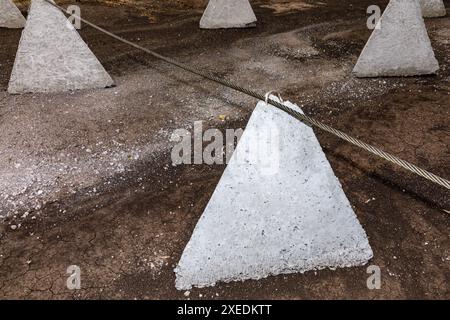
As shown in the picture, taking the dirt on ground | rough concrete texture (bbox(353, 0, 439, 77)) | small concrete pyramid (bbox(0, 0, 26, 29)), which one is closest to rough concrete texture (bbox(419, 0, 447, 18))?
the dirt on ground

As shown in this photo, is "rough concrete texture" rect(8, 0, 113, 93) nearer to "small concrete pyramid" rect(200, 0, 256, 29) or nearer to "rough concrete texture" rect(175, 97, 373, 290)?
"small concrete pyramid" rect(200, 0, 256, 29)

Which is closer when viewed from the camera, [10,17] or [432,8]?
[10,17]

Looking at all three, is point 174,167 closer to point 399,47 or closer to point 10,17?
point 399,47

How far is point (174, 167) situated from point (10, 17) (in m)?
5.07

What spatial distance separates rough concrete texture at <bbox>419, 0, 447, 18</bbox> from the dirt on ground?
1.03 metres

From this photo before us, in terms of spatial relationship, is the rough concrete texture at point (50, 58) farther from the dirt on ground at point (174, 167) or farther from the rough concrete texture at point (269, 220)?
the rough concrete texture at point (269, 220)

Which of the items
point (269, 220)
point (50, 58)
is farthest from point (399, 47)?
point (50, 58)

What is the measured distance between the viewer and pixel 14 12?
644 centimetres

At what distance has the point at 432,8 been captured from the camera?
21.6 feet

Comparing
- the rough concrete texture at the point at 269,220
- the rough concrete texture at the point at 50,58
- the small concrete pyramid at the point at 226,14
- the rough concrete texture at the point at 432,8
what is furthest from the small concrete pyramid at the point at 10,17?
the rough concrete texture at the point at 432,8

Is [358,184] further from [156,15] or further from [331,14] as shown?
[156,15]

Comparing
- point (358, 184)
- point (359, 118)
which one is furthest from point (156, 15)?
point (358, 184)

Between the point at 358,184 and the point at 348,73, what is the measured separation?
2272 millimetres

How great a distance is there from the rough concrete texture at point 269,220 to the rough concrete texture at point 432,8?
18.9ft
